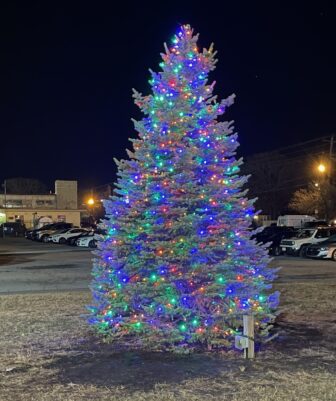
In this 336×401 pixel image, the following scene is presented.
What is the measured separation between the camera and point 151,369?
19.8ft

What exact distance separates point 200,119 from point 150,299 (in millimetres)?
2545

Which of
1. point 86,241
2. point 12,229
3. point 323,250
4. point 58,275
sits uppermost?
point 12,229

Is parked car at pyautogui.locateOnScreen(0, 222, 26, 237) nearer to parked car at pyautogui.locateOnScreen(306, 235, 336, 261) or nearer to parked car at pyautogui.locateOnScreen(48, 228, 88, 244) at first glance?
parked car at pyautogui.locateOnScreen(48, 228, 88, 244)

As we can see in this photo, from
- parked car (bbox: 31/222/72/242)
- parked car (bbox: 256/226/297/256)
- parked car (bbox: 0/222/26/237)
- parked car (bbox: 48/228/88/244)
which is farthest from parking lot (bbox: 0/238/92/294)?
parked car (bbox: 0/222/26/237)

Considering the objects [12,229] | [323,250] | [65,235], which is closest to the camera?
[323,250]

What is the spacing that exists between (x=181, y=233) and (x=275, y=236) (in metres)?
25.3

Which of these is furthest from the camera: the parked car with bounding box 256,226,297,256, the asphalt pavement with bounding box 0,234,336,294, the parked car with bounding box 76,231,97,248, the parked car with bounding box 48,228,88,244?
the parked car with bounding box 48,228,88,244

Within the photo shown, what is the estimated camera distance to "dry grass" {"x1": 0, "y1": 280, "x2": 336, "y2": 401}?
5199 mm

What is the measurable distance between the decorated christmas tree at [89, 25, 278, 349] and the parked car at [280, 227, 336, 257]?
70.1ft

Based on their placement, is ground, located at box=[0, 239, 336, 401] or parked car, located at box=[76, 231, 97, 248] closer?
ground, located at box=[0, 239, 336, 401]

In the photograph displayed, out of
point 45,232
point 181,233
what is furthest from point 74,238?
point 181,233

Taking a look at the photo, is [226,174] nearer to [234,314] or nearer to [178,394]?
[234,314]

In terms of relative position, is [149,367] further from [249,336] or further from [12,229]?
[12,229]

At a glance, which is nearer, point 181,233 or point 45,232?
point 181,233
